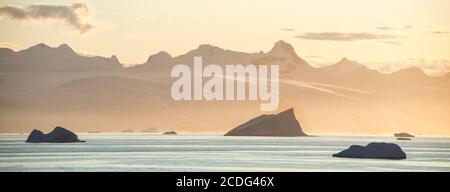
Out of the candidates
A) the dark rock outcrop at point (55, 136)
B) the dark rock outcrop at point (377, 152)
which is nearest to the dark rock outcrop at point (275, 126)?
the dark rock outcrop at point (55, 136)

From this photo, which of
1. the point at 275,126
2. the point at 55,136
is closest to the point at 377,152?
the point at 55,136

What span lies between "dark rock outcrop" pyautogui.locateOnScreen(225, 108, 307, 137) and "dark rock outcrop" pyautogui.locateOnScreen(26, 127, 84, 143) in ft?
63.0

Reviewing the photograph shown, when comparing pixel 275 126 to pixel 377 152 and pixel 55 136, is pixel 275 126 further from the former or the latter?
pixel 377 152

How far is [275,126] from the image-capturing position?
75750mm

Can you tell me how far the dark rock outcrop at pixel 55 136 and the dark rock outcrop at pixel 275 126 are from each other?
1920cm

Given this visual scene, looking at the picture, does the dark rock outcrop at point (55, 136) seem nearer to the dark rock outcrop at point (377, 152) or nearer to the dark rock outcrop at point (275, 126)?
the dark rock outcrop at point (275, 126)

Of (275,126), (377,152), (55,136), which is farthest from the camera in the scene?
(275,126)

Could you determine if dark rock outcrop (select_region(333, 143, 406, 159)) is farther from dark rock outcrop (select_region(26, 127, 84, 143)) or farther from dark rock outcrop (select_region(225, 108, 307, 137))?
dark rock outcrop (select_region(225, 108, 307, 137))

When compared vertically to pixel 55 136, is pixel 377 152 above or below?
above

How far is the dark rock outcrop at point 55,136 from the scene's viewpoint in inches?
2119

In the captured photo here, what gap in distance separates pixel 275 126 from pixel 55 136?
25.5 m

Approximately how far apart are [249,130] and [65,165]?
4365cm
